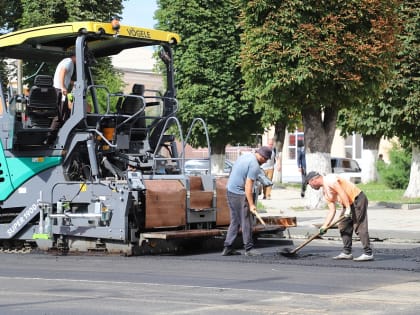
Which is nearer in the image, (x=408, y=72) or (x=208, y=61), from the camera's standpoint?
(x=408, y=72)

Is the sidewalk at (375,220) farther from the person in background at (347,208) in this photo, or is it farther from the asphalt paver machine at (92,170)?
the asphalt paver machine at (92,170)

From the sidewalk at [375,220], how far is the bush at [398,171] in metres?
8.38

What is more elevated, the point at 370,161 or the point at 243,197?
the point at 370,161

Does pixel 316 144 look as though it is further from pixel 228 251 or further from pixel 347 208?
pixel 347 208

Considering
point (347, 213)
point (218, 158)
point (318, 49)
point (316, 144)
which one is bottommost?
point (347, 213)

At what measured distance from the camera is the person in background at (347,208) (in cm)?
1376

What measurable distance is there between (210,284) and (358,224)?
3311 mm

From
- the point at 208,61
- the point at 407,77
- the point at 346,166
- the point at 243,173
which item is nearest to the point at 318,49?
the point at 407,77

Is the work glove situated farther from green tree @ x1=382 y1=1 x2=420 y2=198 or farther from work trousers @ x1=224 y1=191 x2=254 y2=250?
green tree @ x1=382 y1=1 x2=420 y2=198

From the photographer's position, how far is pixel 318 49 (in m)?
22.2

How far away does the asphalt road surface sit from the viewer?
9.70 m

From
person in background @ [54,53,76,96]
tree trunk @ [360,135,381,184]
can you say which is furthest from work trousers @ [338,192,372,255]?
tree trunk @ [360,135,381,184]

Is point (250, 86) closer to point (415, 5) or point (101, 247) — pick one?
point (415, 5)

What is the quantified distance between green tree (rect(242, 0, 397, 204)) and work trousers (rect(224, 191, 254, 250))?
8.17m
